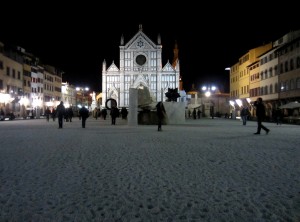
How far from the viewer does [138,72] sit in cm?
10462

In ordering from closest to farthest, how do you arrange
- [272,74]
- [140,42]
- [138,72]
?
[272,74], [138,72], [140,42]

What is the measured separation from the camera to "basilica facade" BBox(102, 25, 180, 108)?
10388cm

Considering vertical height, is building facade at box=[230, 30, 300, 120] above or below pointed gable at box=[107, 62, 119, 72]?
below

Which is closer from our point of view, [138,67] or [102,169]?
[102,169]

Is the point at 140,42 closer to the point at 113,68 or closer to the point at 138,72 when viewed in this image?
the point at 138,72

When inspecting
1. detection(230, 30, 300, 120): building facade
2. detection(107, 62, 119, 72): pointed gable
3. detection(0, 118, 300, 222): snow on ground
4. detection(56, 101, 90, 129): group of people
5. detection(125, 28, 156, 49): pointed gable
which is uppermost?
detection(125, 28, 156, 49): pointed gable

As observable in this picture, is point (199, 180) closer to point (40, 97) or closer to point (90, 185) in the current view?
point (90, 185)

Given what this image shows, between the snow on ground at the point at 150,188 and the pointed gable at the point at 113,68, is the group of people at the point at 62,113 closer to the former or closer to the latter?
the snow on ground at the point at 150,188

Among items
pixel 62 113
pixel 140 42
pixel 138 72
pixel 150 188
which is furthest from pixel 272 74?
pixel 150 188

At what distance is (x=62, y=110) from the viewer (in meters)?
26.3

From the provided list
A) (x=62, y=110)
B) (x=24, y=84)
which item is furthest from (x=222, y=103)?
(x=62, y=110)

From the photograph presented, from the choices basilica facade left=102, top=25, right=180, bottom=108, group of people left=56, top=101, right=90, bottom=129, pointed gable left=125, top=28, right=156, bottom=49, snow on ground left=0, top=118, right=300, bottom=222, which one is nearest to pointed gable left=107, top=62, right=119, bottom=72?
basilica facade left=102, top=25, right=180, bottom=108

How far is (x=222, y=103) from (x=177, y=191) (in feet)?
305

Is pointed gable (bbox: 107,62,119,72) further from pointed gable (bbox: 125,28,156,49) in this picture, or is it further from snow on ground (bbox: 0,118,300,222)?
snow on ground (bbox: 0,118,300,222)
